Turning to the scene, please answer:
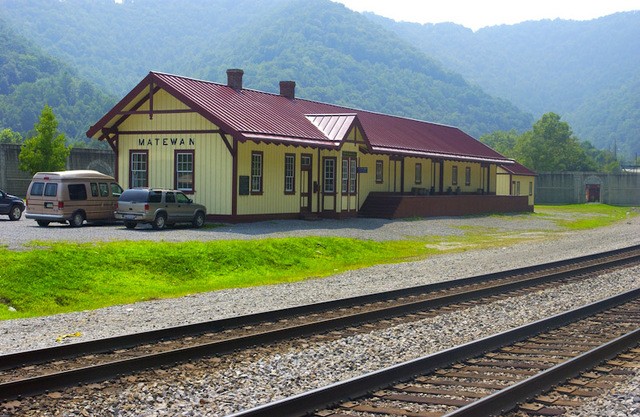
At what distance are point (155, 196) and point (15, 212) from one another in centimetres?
684

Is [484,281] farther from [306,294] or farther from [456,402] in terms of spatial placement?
[456,402]

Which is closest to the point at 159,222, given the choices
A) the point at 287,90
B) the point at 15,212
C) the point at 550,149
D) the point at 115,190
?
the point at 115,190

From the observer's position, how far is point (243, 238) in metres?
25.7

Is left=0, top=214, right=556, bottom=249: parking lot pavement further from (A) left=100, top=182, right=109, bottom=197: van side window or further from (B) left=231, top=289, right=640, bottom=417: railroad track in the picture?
Result: (B) left=231, top=289, right=640, bottom=417: railroad track

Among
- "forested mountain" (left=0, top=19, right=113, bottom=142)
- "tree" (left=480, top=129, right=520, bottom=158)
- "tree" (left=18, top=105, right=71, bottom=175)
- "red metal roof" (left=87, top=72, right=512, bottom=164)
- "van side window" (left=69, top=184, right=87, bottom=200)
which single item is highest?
"forested mountain" (left=0, top=19, right=113, bottom=142)

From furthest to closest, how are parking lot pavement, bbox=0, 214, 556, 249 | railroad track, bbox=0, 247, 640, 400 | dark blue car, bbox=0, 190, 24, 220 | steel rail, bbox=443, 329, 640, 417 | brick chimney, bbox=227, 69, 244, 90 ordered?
brick chimney, bbox=227, 69, 244, 90
dark blue car, bbox=0, 190, 24, 220
parking lot pavement, bbox=0, 214, 556, 249
railroad track, bbox=0, 247, 640, 400
steel rail, bbox=443, 329, 640, 417

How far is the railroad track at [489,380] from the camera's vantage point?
285 inches

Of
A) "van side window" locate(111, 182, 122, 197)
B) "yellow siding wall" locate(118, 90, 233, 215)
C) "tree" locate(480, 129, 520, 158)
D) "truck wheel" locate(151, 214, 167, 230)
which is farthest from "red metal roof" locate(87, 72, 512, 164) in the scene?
"tree" locate(480, 129, 520, 158)

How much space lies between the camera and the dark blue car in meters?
30.7

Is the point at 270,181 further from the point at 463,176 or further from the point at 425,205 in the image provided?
the point at 463,176

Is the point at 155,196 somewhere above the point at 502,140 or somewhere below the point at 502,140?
below

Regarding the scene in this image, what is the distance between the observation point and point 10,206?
30922 millimetres

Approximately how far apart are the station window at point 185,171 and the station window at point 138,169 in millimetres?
1689

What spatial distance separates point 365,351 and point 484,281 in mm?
8309
